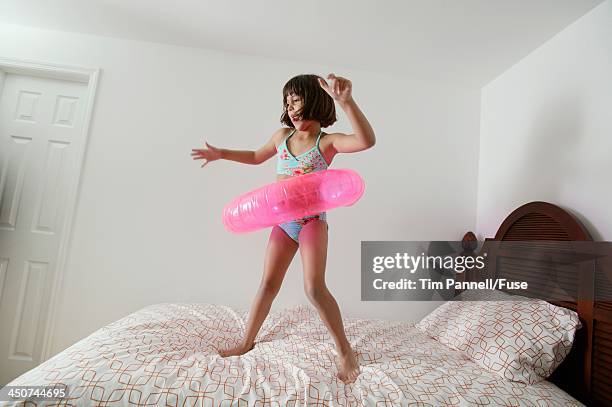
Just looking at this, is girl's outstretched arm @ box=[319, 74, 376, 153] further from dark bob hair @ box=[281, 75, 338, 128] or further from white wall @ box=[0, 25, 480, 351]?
white wall @ box=[0, 25, 480, 351]

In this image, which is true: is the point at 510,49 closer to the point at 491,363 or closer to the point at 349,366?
the point at 491,363

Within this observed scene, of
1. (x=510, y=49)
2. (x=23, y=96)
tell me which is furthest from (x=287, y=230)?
(x=23, y=96)

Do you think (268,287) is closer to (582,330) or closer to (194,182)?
(194,182)

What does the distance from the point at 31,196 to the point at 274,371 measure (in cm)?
216

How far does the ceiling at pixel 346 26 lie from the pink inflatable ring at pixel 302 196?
3.98ft

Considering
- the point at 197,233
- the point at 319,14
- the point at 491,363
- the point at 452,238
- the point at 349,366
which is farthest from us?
the point at 452,238

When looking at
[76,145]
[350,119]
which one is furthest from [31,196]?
[350,119]

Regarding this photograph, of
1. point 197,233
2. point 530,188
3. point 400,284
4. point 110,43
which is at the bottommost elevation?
point 400,284

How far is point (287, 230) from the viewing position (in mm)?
1478

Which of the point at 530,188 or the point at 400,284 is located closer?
the point at 530,188

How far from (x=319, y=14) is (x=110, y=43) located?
1.49 meters

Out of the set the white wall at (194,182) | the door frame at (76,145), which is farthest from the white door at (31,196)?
the white wall at (194,182)

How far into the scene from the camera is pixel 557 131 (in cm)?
188

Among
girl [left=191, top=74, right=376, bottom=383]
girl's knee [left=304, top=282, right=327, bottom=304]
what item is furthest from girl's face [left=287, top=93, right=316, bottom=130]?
girl's knee [left=304, top=282, right=327, bottom=304]
